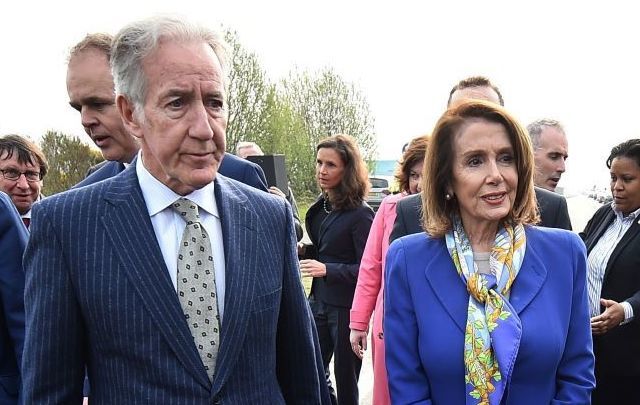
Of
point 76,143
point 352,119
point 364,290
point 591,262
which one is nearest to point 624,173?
point 591,262

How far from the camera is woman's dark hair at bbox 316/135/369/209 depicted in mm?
5027

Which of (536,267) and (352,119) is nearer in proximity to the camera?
(536,267)

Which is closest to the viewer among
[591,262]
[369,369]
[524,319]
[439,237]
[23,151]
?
[524,319]

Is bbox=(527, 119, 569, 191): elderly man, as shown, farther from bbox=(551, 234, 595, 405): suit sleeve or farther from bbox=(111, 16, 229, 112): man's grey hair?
bbox=(111, 16, 229, 112): man's grey hair

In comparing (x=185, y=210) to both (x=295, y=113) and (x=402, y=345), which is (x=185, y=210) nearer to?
(x=402, y=345)

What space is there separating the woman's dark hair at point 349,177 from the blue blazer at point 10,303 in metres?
2.90

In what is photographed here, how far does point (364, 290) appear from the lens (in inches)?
156

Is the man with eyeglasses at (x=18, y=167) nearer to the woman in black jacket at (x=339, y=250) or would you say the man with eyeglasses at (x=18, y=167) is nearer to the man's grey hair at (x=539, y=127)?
the woman in black jacket at (x=339, y=250)

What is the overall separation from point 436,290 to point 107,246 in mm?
1190

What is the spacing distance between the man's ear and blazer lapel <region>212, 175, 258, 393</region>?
0.96ft

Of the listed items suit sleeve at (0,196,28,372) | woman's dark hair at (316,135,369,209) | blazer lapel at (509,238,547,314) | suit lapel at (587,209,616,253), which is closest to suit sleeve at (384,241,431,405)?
blazer lapel at (509,238,547,314)

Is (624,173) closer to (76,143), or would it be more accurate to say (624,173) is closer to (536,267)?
(536,267)

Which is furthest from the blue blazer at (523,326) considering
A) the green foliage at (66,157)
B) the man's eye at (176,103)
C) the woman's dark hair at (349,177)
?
the green foliage at (66,157)

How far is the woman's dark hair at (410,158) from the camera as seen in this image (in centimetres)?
400
